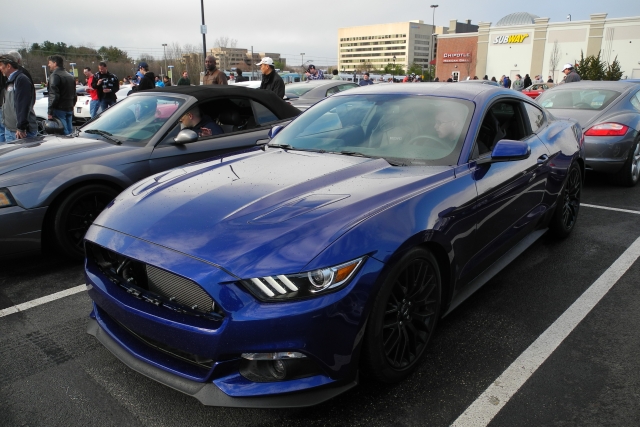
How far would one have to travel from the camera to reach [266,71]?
30.4 feet

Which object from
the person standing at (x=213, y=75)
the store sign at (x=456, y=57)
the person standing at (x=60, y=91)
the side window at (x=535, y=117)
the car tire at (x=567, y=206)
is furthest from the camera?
the store sign at (x=456, y=57)

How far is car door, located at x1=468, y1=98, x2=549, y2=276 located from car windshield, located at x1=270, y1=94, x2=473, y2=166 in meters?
0.19

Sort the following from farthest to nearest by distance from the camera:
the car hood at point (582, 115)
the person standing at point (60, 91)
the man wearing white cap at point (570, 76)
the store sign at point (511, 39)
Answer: the store sign at point (511, 39) → the man wearing white cap at point (570, 76) → the person standing at point (60, 91) → the car hood at point (582, 115)

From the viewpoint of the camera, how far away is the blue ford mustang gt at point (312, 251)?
203 centimetres

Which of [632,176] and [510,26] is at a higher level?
[510,26]

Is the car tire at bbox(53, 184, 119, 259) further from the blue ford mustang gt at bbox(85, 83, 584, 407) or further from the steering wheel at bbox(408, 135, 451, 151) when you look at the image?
the steering wheel at bbox(408, 135, 451, 151)

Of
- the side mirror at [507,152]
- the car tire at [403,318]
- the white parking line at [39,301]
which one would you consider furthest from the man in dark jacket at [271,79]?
the car tire at [403,318]

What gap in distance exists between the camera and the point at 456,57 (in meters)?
Result: 69.2

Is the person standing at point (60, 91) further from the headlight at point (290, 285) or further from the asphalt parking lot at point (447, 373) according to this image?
the headlight at point (290, 285)

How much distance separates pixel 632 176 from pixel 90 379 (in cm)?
722

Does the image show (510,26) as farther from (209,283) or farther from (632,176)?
(209,283)

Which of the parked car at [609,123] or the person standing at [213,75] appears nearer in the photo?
the parked car at [609,123]

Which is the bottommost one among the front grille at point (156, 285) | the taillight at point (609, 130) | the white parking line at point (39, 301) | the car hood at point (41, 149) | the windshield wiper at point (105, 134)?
the white parking line at point (39, 301)

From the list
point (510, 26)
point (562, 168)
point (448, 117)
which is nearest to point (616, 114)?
point (562, 168)
